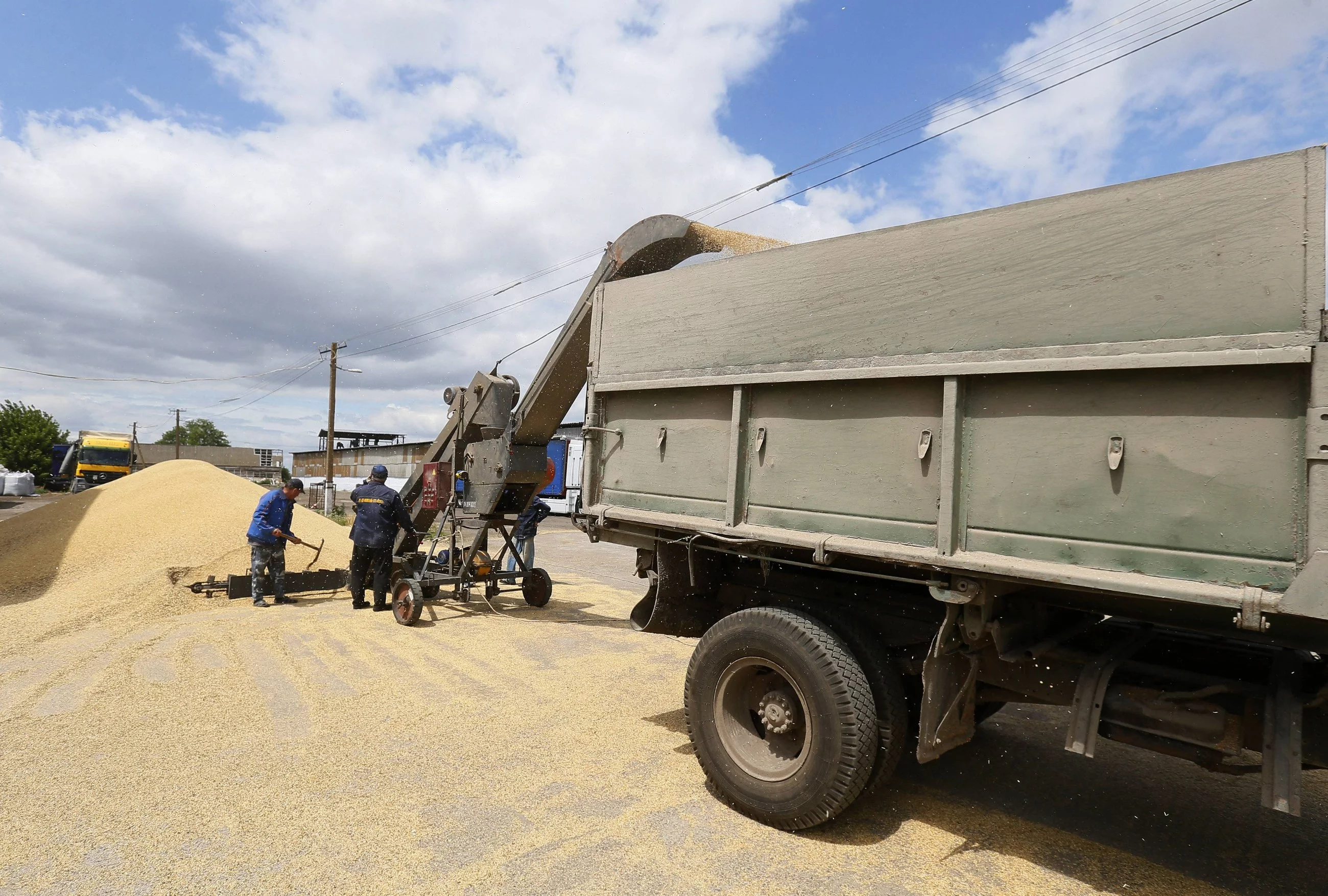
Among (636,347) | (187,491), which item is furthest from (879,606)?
(187,491)

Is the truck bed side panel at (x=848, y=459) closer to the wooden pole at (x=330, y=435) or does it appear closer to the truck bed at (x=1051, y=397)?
the truck bed at (x=1051, y=397)

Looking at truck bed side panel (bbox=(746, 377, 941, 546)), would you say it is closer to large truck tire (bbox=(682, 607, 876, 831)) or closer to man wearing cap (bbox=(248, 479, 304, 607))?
large truck tire (bbox=(682, 607, 876, 831))

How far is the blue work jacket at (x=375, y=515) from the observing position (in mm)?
8766

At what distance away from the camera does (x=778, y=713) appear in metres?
3.61

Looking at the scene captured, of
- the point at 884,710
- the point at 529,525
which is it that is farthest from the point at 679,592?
the point at 529,525

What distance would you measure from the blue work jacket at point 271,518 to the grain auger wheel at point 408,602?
216 centimetres

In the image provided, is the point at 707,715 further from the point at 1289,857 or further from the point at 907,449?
the point at 1289,857

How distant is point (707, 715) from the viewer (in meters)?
3.77

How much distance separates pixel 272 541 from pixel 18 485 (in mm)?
36270

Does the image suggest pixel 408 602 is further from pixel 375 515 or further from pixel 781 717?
pixel 781 717

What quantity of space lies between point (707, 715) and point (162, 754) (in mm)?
3101

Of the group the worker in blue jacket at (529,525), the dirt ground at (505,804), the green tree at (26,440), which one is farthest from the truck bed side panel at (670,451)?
the green tree at (26,440)

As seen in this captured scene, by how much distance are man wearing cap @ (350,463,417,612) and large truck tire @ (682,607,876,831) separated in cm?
607

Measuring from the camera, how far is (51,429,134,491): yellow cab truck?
30219mm
